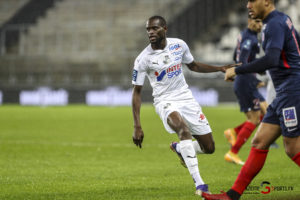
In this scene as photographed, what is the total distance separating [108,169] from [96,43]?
1050 inches

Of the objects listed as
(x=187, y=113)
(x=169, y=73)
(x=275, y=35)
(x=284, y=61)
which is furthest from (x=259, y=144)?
(x=169, y=73)

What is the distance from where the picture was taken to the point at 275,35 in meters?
5.24

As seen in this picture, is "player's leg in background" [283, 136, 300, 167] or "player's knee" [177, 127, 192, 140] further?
"player's knee" [177, 127, 192, 140]

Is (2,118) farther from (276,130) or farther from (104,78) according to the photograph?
(276,130)

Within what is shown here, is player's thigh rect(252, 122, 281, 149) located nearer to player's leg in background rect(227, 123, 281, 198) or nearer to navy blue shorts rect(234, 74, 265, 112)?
player's leg in background rect(227, 123, 281, 198)

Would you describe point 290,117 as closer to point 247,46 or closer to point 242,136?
point 247,46

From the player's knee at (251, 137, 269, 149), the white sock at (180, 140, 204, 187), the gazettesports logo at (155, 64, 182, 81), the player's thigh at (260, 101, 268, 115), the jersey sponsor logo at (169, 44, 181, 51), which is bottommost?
the player's thigh at (260, 101, 268, 115)

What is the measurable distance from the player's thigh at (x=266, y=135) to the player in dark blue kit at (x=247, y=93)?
13.0ft

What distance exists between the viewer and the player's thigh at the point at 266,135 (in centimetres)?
553

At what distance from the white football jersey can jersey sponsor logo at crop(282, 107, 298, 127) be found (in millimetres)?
1800

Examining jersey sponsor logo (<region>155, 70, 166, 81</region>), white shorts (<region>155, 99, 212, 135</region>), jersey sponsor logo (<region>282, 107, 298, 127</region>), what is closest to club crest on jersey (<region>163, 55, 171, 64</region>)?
jersey sponsor logo (<region>155, 70, 166, 81</region>)

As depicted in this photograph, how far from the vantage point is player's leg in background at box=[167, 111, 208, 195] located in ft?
19.9

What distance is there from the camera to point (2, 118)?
65.7 ft

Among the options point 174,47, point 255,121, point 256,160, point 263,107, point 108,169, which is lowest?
point 108,169
